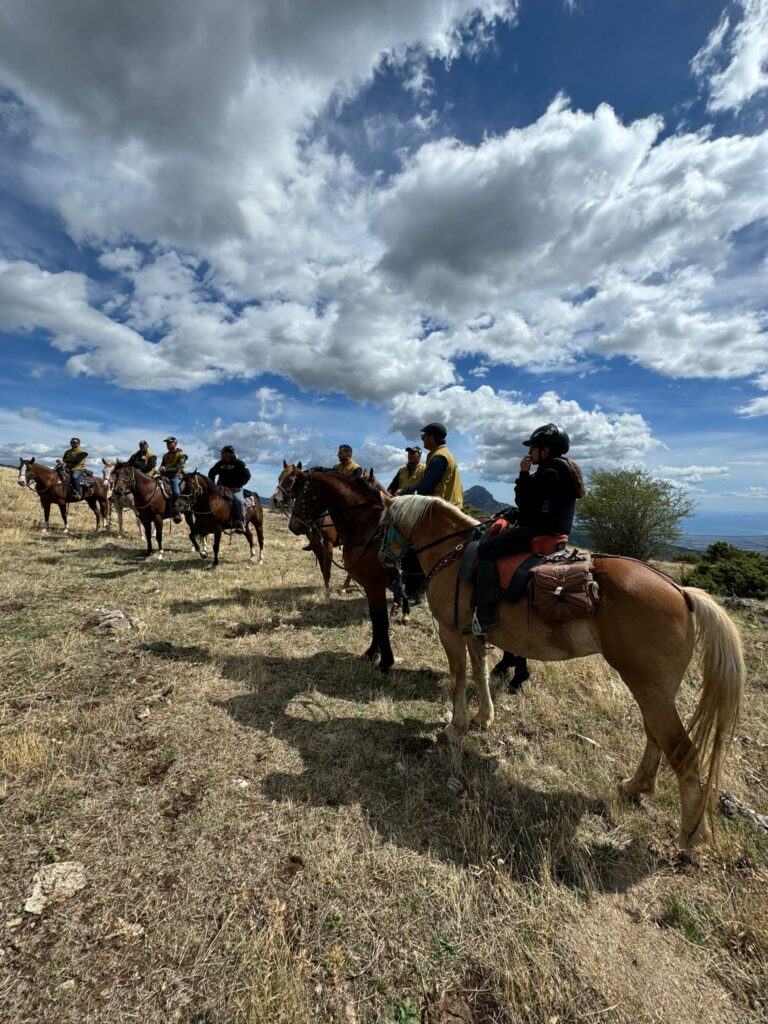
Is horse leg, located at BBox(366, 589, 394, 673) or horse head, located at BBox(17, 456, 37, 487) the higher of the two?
horse head, located at BBox(17, 456, 37, 487)

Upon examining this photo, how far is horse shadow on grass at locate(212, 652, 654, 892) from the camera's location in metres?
3.08

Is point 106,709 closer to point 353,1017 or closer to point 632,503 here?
point 353,1017

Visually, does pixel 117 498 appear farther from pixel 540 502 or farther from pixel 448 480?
pixel 540 502

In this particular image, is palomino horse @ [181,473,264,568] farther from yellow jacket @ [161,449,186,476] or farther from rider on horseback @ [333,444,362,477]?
rider on horseback @ [333,444,362,477]

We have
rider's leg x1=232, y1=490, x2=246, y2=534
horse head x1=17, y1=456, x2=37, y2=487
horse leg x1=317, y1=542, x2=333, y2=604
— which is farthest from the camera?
horse head x1=17, y1=456, x2=37, y2=487

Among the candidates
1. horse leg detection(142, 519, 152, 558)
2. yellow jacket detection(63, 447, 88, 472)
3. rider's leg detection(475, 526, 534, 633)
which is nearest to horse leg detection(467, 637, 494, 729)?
rider's leg detection(475, 526, 534, 633)

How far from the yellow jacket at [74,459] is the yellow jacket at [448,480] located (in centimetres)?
1731

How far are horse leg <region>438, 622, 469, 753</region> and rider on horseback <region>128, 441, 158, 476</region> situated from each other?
1418cm

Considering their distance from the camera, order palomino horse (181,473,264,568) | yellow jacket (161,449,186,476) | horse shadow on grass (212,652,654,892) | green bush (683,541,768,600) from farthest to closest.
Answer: yellow jacket (161,449,186,476) → green bush (683,541,768,600) → palomino horse (181,473,264,568) → horse shadow on grass (212,652,654,892)

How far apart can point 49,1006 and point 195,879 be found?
0.82 meters

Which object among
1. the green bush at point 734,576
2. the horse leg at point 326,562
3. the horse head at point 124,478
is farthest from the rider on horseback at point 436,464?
the green bush at point 734,576

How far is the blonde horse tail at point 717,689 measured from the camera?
318cm

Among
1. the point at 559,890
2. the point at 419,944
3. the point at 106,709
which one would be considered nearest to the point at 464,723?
the point at 559,890

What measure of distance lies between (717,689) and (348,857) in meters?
3.21
